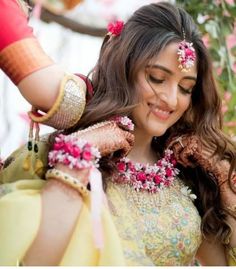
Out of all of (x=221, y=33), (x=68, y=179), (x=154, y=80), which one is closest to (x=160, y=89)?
(x=154, y=80)

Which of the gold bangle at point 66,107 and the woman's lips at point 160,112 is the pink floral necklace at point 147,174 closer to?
the woman's lips at point 160,112

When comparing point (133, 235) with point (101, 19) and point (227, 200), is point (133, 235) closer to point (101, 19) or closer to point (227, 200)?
point (227, 200)

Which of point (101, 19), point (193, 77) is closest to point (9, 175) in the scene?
point (193, 77)

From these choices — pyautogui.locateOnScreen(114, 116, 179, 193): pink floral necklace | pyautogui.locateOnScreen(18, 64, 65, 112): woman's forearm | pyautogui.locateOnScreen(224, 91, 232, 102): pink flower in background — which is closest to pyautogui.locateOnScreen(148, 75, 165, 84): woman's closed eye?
pyautogui.locateOnScreen(114, 116, 179, 193): pink floral necklace

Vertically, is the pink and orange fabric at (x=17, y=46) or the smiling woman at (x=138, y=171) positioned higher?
the pink and orange fabric at (x=17, y=46)

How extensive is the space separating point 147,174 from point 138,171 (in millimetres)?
28

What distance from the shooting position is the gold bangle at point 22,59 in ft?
5.62

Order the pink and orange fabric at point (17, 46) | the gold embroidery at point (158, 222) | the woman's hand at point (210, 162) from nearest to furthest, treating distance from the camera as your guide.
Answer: the pink and orange fabric at point (17, 46)
the gold embroidery at point (158, 222)
the woman's hand at point (210, 162)

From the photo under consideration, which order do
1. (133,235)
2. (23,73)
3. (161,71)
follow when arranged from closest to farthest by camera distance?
(23,73)
(133,235)
(161,71)

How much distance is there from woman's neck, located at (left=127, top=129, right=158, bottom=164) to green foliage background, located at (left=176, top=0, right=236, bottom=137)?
2.19 feet

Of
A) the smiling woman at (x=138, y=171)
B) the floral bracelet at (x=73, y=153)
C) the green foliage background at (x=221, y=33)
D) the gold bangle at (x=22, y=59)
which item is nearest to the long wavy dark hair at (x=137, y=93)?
the smiling woman at (x=138, y=171)

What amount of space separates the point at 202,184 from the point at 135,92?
0.39 metres

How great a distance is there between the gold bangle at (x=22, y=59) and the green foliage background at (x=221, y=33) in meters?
1.20

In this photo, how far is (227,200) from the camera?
2.22 m
